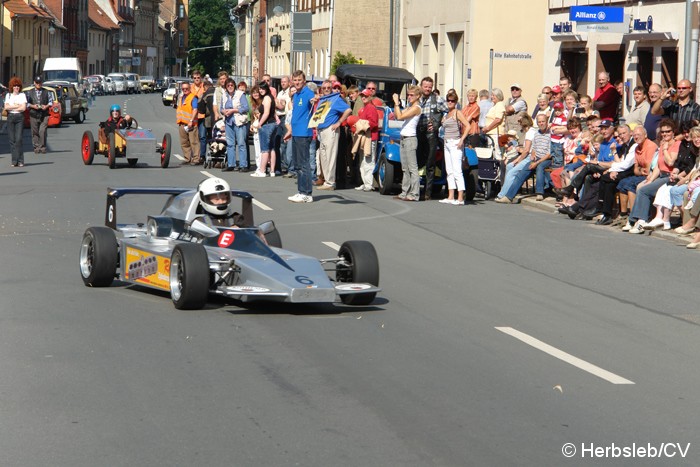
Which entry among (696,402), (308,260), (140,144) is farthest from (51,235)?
(140,144)

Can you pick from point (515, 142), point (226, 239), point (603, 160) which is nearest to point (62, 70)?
point (515, 142)

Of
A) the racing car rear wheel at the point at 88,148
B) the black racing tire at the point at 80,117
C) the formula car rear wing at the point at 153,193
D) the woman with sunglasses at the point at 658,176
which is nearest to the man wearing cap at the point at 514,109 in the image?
the woman with sunglasses at the point at 658,176

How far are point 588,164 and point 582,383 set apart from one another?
38.7 ft

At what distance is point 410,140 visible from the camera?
855 inches

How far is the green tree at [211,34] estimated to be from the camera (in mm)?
172625

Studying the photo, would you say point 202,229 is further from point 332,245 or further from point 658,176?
point 658,176

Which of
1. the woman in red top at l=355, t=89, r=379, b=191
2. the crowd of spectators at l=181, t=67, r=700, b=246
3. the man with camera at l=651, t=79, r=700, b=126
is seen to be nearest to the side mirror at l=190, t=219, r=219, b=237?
the crowd of spectators at l=181, t=67, r=700, b=246

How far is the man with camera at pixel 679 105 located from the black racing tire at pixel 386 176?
4.86 m

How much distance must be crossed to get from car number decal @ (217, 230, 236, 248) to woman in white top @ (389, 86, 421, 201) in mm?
10583

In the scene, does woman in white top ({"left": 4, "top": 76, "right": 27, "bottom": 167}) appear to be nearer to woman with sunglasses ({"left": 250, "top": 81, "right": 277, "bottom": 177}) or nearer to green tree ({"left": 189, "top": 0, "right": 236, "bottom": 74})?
woman with sunglasses ({"left": 250, "top": 81, "right": 277, "bottom": 177})

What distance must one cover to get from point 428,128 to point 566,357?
42.8 feet

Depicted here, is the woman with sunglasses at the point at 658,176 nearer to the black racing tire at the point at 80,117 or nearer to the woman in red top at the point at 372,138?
the woman in red top at the point at 372,138

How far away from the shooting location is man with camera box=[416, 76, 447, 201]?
22.0m

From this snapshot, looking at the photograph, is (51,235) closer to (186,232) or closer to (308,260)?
(186,232)
